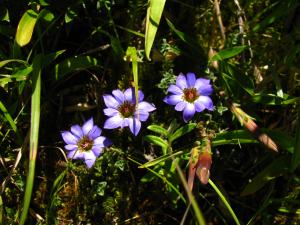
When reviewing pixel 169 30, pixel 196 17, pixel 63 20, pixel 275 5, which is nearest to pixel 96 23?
pixel 63 20

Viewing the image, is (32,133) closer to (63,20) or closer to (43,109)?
(43,109)

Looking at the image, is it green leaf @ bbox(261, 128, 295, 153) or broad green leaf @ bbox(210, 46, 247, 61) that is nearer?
green leaf @ bbox(261, 128, 295, 153)

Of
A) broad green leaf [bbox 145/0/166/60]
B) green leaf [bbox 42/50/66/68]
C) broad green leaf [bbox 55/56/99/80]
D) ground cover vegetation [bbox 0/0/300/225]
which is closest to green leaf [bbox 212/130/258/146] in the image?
ground cover vegetation [bbox 0/0/300/225]

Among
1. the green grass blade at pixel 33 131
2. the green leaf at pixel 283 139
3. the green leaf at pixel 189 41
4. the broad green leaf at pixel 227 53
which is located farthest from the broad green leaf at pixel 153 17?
the green leaf at pixel 283 139

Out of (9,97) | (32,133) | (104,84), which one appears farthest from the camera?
(104,84)

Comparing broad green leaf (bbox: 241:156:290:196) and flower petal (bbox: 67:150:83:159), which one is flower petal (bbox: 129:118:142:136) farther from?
broad green leaf (bbox: 241:156:290:196)

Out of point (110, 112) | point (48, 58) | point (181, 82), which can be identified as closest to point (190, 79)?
point (181, 82)
